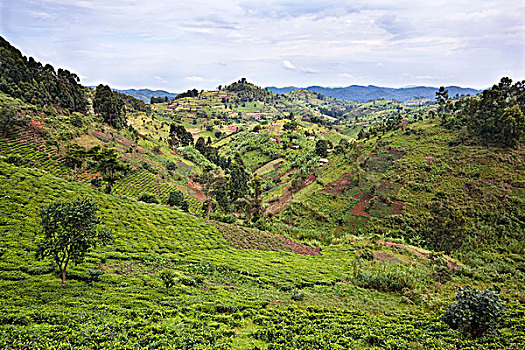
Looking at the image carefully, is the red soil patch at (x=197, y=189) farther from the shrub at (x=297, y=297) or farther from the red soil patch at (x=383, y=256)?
A: the shrub at (x=297, y=297)

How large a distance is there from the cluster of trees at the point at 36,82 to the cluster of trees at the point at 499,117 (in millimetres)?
119411

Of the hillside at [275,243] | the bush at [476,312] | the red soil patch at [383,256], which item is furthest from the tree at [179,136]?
the bush at [476,312]

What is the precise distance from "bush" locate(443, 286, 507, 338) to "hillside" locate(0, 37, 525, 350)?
0.71 metres

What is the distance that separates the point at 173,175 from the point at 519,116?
90890mm

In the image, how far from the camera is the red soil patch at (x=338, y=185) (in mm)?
61388

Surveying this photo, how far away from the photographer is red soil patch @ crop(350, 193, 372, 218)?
52419 millimetres

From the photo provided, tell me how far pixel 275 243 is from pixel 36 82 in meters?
85.5

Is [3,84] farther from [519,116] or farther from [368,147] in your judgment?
[519,116]

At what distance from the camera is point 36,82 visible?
71.0 metres

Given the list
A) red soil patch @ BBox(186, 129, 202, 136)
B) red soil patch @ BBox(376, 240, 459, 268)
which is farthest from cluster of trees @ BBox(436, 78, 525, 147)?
red soil patch @ BBox(186, 129, 202, 136)

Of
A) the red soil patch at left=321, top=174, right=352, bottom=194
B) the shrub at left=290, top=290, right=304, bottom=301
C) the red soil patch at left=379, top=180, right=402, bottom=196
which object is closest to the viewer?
the shrub at left=290, top=290, right=304, bottom=301

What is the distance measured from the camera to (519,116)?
56438 millimetres

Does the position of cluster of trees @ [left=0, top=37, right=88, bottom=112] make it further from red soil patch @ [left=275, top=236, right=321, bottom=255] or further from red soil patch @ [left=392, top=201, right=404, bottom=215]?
red soil patch @ [left=392, top=201, right=404, bottom=215]

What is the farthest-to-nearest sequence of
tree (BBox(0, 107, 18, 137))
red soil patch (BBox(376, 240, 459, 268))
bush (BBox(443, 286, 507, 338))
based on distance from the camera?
tree (BBox(0, 107, 18, 137))
red soil patch (BBox(376, 240, 459, 268))
bush (BBox(443, 286, 507, 338))
